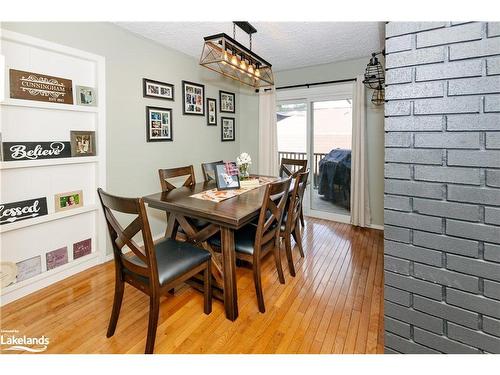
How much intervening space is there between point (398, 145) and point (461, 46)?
38 centimetres

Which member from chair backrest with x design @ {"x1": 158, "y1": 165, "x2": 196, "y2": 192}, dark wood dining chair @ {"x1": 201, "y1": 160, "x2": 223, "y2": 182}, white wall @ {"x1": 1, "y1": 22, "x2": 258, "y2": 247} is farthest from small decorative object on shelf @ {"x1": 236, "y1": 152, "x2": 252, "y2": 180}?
white wall @ {"x1": 1, "y1": 22, "x2": 258, "y2": 247}

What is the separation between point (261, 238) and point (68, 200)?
1.84 m

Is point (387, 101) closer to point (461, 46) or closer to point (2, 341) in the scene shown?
point (461, 46)

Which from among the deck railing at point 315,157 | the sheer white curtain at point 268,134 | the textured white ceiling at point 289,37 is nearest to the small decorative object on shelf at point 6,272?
the textured white ceiling at point 289,37

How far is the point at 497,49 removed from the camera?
870 mm

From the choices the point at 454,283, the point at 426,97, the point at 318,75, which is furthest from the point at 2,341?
the point at 318,75

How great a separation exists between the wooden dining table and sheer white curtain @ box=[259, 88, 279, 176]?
2.14 meters

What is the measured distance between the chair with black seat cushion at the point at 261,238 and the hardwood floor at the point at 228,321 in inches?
8.3

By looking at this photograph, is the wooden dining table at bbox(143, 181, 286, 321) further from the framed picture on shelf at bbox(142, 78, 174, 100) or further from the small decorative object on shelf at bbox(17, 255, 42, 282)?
the framed picture on shelf at bbox(142, 78, 174, 100)

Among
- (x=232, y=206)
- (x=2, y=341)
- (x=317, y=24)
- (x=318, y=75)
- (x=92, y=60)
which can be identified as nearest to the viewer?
(x=2, y=341)

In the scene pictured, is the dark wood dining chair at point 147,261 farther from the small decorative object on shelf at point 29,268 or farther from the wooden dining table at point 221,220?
the small decorative object on shelf at point 29,268

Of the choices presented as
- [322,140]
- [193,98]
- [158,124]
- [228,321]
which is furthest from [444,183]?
[322,140]

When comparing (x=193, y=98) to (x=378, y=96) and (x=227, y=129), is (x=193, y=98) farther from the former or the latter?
(x=378, y=96)

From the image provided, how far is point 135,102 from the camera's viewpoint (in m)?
2.90
